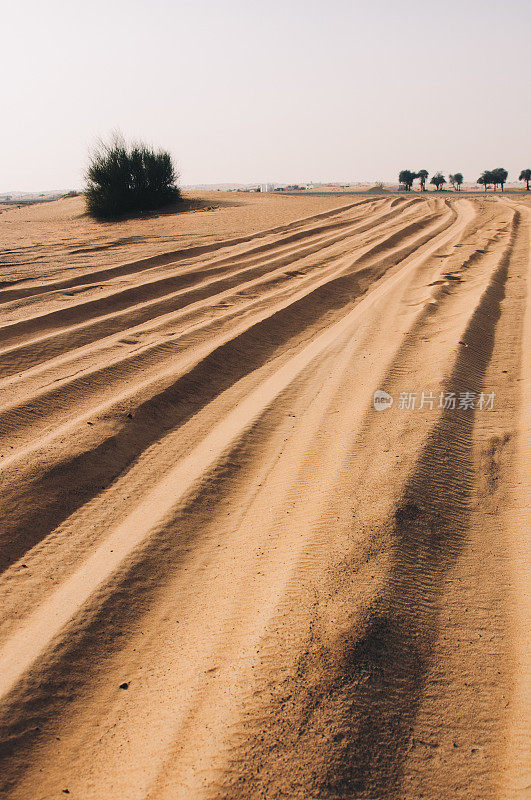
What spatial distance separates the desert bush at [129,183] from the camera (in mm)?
11094

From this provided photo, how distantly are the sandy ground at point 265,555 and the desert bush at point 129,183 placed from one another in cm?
818

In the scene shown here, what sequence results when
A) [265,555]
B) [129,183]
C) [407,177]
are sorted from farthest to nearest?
1. [407,177]
2. [129,183]
3. [265,555]

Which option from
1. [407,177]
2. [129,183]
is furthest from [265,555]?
[407,177]

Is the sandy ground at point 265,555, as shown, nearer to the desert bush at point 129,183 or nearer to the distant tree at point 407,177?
the desert bush at point 129,183

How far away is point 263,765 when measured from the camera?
1.06 meters

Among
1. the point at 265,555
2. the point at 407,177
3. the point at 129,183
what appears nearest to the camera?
the point at 265,555

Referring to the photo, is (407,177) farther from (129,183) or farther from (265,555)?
(265,555)

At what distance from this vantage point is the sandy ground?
3.66ft

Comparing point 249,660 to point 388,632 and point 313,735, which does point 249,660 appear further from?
point 388,632

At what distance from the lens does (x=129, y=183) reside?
11.9 meters

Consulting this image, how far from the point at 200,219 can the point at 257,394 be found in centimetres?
708

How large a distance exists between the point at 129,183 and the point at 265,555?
1183 cm

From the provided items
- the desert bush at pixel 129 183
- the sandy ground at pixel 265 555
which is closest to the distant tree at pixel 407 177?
the desert bush at pixel 129 183

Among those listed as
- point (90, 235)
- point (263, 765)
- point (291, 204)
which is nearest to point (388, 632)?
point (263, 765)
